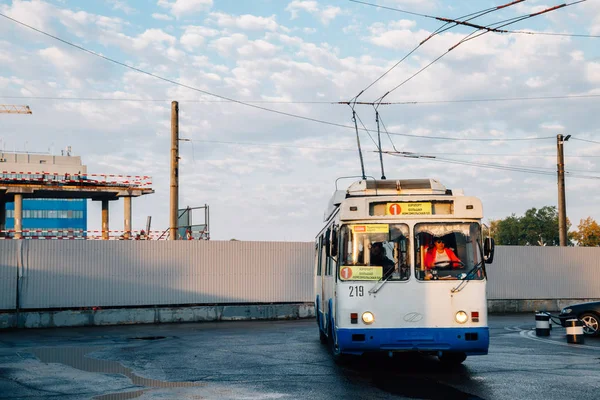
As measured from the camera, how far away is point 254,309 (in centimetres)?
2911

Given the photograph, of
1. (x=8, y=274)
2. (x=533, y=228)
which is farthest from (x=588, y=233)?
(x=8, y=274)

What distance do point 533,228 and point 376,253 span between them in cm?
11395

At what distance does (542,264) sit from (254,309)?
12.9 m

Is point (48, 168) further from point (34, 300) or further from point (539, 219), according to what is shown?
point (34, 300)

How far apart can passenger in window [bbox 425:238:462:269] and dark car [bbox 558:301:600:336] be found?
862 centimetres

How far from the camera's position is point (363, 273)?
12.3m

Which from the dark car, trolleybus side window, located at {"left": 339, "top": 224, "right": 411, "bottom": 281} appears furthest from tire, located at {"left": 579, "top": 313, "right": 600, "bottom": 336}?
trolleybus side window, located at {"left": 339, "top": 224, "right": 411, "bottom": 281}

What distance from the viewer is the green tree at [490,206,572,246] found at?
11925 centimetres

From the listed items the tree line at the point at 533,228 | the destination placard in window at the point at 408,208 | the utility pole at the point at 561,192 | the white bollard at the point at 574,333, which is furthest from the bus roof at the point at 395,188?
the tree line at the point at 533,228

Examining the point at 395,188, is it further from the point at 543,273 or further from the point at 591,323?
the point at 543,273

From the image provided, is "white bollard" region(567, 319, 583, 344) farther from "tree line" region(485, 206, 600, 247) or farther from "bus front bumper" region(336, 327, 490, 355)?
"tree line" region(485, 206, 600, 247)

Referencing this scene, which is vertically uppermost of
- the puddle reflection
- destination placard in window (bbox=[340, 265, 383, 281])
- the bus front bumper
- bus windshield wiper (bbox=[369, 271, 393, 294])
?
destination placard in window (bbox=[340, 265, 383, 281])

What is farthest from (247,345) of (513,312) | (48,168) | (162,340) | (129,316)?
(48,168)

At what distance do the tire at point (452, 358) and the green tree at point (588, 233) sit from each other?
87.6m
